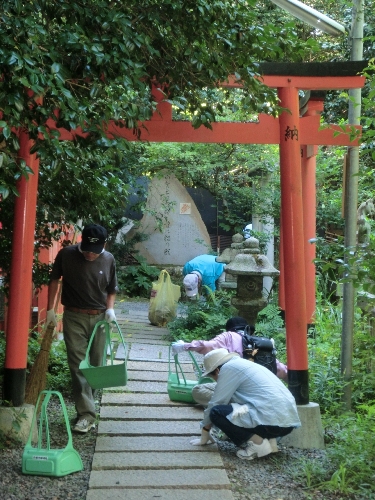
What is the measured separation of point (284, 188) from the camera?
22.7ft

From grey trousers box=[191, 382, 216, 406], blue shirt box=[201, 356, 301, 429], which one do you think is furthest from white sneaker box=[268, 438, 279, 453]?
grey trousers box=[191, 382, 216, 406]

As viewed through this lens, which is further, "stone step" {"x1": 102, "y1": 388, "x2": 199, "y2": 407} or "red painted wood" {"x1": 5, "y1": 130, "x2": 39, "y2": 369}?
"stone step" {"x1": 102, "y1": 388, "x2": 199, "y2": 407}

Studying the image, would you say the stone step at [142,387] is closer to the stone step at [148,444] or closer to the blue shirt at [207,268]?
the stone step at [148,444]

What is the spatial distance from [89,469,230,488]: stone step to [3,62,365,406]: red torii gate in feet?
4.16

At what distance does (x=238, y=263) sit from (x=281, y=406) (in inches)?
208

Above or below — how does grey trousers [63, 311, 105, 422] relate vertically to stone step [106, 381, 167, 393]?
above

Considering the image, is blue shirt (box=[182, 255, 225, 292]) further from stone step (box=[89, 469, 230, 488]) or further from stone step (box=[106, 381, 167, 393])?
stone step (box=[89, 469, 230, 488])

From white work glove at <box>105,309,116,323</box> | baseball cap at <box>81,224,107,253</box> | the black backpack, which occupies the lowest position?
the black backpack

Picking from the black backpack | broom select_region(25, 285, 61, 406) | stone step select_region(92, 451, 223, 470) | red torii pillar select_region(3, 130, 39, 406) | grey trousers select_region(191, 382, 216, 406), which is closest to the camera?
stone step select_region(92, 451, 223, 470)

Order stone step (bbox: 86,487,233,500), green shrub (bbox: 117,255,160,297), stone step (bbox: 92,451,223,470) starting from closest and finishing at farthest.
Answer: stone step (bbox: 86,487,233,500) < stone step (bbox: 92,451,223,470) < green shrub (bbox: 117,255,160,297)

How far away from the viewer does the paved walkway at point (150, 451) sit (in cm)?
512

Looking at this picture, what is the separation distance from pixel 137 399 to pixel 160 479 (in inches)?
89.2

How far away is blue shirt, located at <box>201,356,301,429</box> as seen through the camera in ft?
18.9

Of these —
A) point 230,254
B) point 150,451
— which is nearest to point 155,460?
point 150,451
